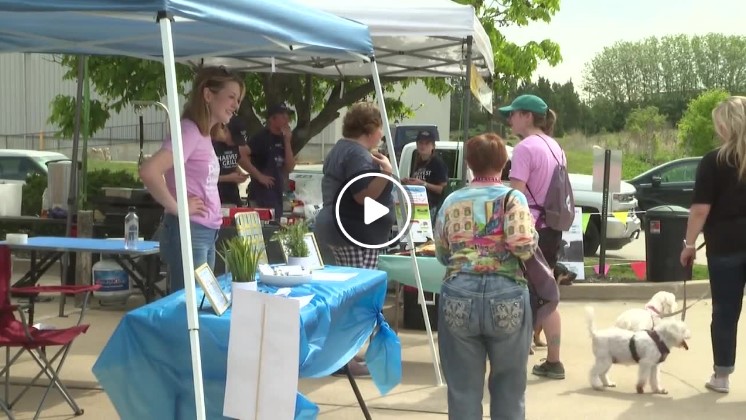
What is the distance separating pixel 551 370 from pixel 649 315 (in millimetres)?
803

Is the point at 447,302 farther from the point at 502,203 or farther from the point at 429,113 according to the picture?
the point at 429,113

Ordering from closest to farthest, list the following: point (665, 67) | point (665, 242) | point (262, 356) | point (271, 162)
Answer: point (262, 356) < point (271, 162) < point (665, 242) < point (665, 67)

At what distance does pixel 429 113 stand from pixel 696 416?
1310 inches

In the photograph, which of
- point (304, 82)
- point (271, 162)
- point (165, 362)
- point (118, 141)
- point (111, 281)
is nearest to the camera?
point (165, 362)

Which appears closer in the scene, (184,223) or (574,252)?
(184,223)

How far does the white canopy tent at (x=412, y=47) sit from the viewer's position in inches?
289

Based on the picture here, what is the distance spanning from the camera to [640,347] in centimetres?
638

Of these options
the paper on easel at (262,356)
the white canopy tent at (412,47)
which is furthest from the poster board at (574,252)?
the paper on easel at (262,356)

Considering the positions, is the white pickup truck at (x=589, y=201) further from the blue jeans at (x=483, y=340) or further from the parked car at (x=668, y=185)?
the blue jeans at (x=483, y=340)

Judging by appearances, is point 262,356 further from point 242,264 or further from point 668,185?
point 668,185

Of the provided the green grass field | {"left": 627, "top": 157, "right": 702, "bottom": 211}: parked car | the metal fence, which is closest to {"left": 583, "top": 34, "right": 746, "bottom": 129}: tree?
the metal fence

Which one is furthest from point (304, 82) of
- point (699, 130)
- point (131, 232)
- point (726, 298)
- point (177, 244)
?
point (699, 130)

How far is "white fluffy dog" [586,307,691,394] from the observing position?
6371 millimetres

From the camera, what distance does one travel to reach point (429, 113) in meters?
39.0
